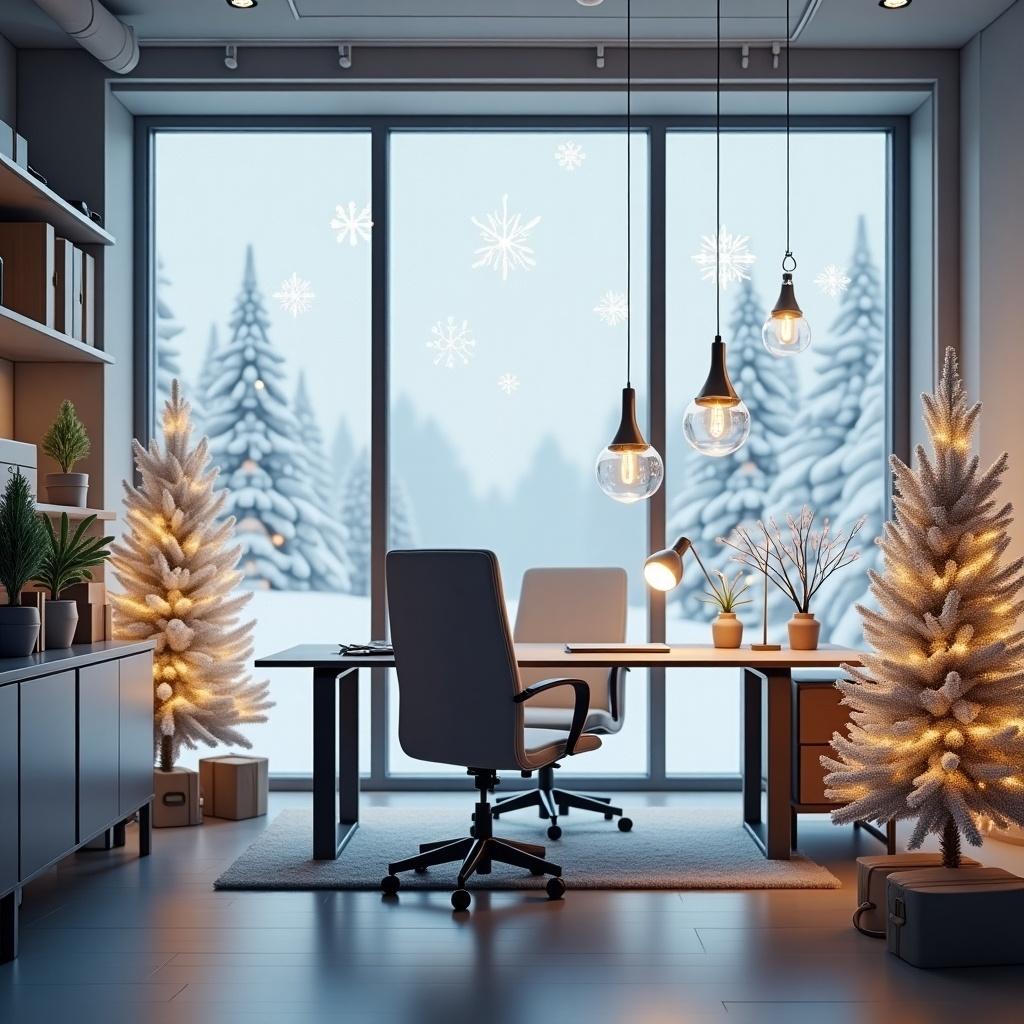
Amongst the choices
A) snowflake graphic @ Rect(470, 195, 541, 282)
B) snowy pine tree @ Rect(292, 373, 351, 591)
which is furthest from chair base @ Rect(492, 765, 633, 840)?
snowflake graphic @ Rect(470, 195, 541, 282)

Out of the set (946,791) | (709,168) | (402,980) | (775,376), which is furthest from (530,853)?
(709,168)

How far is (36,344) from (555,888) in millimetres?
2985

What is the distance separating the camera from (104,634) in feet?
14.5

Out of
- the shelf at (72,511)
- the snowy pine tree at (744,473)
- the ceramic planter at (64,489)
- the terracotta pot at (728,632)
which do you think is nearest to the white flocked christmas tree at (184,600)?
the shelf at (72,511)

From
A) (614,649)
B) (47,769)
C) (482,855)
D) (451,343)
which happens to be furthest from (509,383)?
(47,769)

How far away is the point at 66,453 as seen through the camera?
457 centimetres

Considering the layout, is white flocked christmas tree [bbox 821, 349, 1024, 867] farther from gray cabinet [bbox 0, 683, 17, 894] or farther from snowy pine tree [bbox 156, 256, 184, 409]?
snowy pine tree [bbox 156, 256, 184, 409]

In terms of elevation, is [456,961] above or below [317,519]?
below

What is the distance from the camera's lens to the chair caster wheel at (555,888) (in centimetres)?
381

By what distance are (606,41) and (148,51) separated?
2.16m

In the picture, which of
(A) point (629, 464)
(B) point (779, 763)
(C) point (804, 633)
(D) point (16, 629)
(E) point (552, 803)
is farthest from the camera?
(E) point (552, 803)

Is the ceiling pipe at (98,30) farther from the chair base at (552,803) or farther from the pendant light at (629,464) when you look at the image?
the chair base at (552,803)

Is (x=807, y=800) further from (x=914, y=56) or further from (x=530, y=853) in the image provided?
(x=914, y=56)

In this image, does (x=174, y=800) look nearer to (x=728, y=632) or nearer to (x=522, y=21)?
(x=728, y=632)
